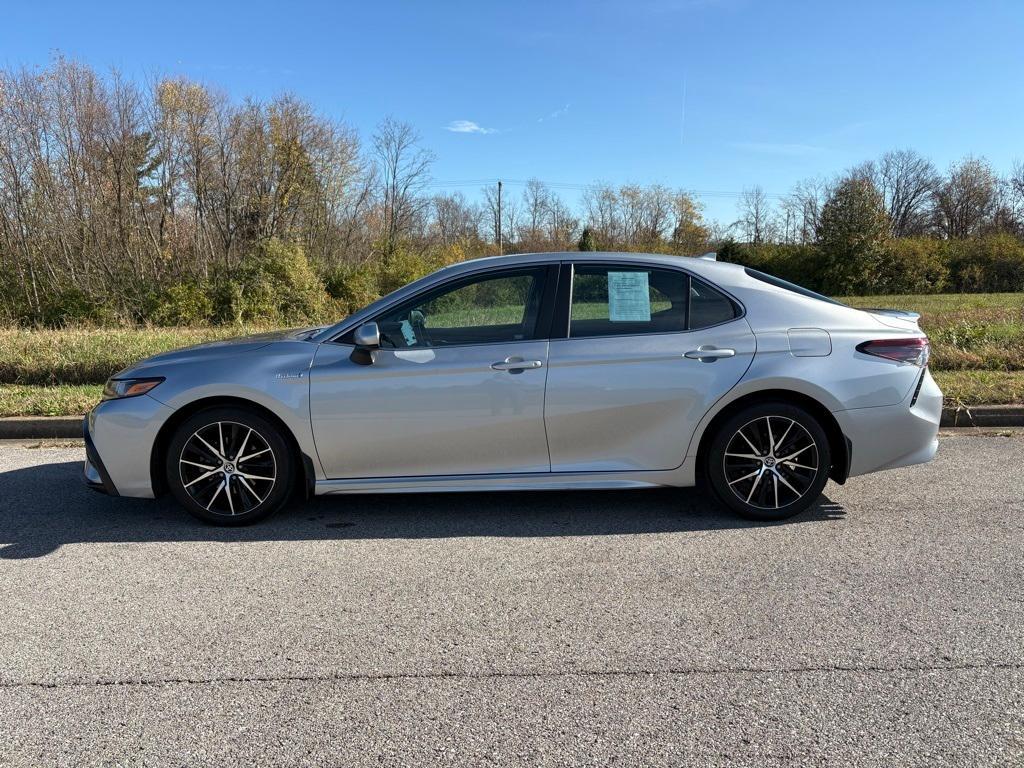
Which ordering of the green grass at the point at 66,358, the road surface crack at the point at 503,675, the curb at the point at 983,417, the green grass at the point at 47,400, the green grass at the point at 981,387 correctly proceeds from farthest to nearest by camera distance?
the green grass at the point at 66,358 → the green grass at the point at 47,400 → the green grass at the point at 981,387 → the curb at the point at 983,417 → the road surface crack at the point at 503,675

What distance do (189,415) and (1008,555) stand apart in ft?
15.4

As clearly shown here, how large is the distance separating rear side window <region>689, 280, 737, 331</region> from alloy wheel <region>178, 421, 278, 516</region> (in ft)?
8.89

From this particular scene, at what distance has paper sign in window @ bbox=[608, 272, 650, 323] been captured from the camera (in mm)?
4562

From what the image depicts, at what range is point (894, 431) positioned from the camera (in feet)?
14.7

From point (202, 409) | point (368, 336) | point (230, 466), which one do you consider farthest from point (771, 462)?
point (202, 409)

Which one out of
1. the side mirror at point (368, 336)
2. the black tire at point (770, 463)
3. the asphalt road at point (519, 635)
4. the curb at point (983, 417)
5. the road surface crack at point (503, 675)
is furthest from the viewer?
the curb at point (983, 417)

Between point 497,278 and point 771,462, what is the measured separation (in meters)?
2.03

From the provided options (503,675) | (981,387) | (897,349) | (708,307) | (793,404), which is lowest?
(503,675)

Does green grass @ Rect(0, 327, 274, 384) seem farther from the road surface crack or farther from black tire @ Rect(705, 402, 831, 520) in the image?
black tire @ Rect(705, 402, 831, 520)

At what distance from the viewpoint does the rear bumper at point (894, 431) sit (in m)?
4.45

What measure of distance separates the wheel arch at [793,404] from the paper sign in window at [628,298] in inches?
29.0

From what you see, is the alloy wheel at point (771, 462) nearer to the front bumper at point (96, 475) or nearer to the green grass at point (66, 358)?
the front bumper at point (96, 475)

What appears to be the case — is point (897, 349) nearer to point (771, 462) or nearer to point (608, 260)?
point (771, 462)

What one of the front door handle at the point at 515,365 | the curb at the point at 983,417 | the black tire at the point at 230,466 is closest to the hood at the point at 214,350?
the black tire at the point at 230,466
